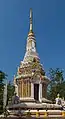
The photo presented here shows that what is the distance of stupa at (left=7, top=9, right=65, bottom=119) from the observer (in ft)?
111

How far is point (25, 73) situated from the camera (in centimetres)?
3938

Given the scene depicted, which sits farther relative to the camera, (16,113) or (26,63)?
(26,63)

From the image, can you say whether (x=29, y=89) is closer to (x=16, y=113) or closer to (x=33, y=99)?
(x=33, y=99)

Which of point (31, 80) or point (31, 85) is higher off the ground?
point (31, 80)

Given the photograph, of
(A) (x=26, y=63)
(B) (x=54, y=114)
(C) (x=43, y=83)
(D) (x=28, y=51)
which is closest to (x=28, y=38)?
(D) (x=28, y=51)

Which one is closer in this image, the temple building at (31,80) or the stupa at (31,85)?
the stupa at (31,85)

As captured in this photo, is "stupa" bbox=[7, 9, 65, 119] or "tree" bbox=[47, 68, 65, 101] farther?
"tree" bbox=[47, 68, 65, 101]

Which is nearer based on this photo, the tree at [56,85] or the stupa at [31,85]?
the stupa at [31,85]

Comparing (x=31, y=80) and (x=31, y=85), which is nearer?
(x=31, y=85)

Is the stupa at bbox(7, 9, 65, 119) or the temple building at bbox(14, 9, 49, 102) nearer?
the stupa at bbox(7, 9, 65, 119)

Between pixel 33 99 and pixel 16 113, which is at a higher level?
pixel 33 99

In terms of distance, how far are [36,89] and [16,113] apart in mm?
8984

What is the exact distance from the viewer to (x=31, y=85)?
37.9 metres

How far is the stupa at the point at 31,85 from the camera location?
33875 mm
